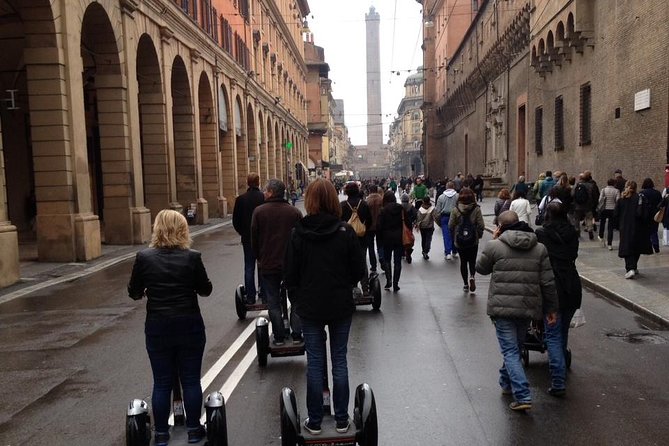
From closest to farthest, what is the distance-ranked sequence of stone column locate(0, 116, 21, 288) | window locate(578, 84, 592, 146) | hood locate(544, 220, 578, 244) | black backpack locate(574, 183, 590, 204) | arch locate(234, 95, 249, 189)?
hood locate(544, 220, 578, 244), stone column locate(0, 116, 21, 288), black backpack locate(574, 183, 590, 204), window locate(578, 84, 592, 146), arch locate(234, 95, 249, 189)

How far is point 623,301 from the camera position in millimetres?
9453

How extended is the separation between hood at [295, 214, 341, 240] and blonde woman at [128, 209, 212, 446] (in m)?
0.69

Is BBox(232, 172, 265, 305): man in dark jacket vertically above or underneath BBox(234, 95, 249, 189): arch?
underneath

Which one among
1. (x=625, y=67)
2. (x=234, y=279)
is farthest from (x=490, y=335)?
(x=625, y=67)

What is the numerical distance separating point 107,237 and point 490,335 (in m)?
14.4

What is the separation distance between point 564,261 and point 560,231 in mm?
280

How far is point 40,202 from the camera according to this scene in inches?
591

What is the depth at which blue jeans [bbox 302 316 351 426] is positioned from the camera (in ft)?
13.5

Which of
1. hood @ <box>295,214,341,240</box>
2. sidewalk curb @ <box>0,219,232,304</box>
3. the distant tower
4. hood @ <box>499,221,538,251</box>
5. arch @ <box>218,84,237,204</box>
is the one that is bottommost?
sidewalk curb @ <box>0,219,232,304</box>

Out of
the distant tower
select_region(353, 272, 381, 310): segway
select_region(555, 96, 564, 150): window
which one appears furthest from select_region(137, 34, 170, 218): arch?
the distant tower

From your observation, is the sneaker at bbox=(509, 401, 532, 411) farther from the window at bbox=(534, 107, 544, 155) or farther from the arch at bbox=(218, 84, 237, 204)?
the arch at bbox=(218, 84, 237, 204)

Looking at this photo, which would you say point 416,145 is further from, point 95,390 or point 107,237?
point 95,390

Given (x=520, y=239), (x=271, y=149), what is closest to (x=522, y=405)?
(x=520, y=239)

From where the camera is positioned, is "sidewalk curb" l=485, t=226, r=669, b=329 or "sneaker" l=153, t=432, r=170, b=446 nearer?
"sneaker" l=153, t=432, r=170, b=446
